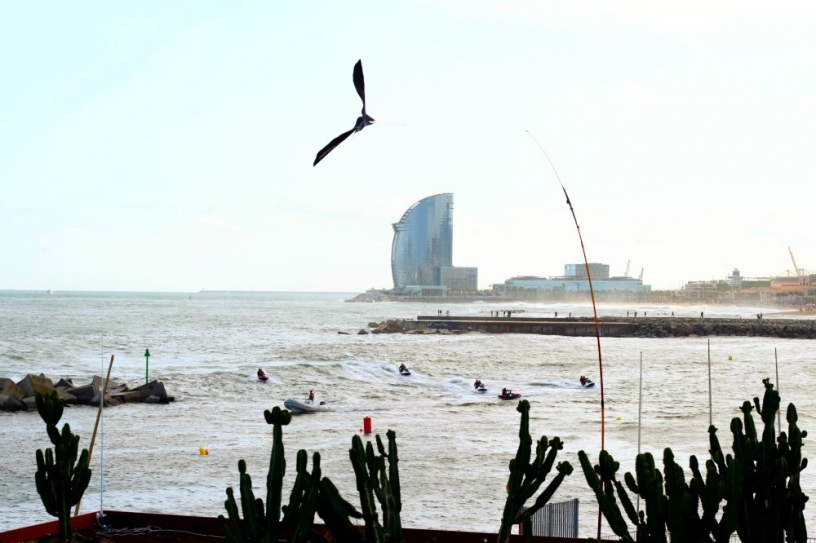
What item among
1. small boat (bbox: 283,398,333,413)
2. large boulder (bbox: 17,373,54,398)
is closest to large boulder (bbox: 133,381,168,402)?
large boulder (bbox: 17,373,54,398)

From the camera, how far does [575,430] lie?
645 inches

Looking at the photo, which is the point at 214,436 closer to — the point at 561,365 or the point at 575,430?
the point at 575,430

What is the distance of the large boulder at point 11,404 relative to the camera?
2002cm

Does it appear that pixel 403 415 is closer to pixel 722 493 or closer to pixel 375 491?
pixel 375 491

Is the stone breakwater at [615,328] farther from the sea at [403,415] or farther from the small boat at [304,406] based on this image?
the small boat at [304,406]

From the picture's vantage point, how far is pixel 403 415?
779 inches

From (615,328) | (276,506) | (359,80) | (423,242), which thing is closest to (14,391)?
(276,506)

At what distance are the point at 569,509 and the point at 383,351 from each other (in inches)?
1404

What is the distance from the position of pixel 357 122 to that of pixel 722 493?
2.48 m

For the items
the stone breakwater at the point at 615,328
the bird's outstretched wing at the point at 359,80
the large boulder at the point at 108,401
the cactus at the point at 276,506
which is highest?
the bird's outstretched wing at the point at 359,80

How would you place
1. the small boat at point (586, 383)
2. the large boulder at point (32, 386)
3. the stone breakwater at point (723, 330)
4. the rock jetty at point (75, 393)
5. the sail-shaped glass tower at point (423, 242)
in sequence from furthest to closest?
1. the sail-shaped glass tower at point (423, 242)
2. the stone breakwater at point (723, 330)
3. the small boat at point (586, 383)
4. the large boulder at point (32, 386)
5. the rock jetty at point (75, 393)

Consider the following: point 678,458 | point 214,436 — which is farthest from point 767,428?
point 214,436

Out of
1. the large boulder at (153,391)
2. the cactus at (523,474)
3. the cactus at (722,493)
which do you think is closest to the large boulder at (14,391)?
the large boulder at (153,391)

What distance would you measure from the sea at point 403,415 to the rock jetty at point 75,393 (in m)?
0.64
